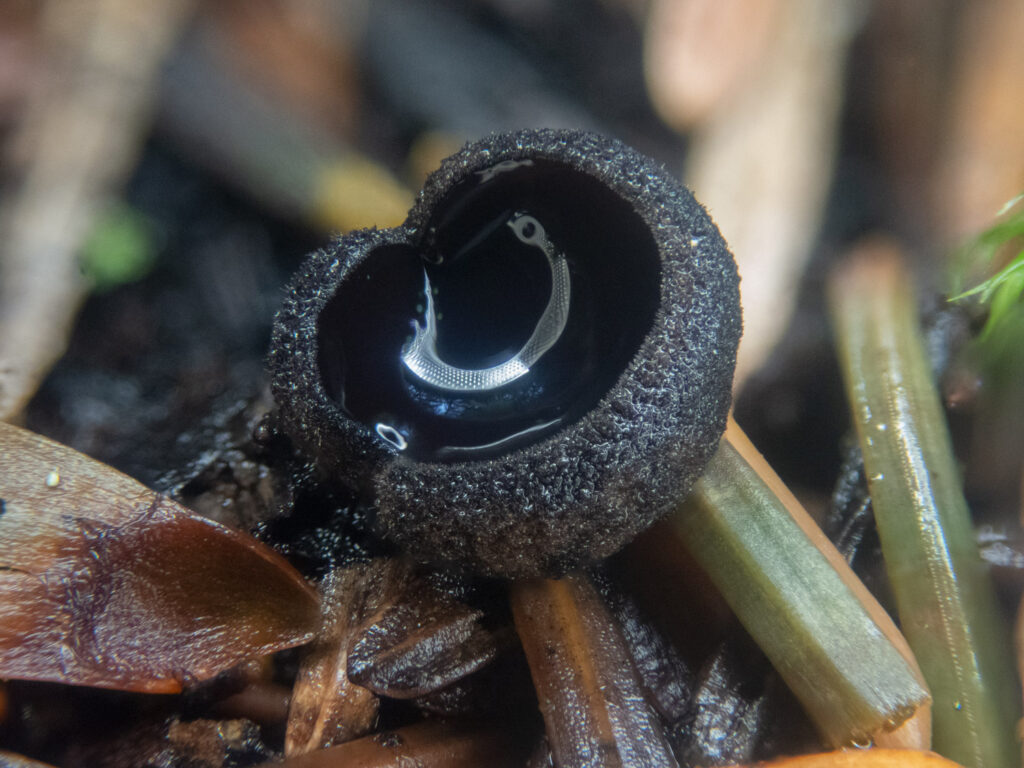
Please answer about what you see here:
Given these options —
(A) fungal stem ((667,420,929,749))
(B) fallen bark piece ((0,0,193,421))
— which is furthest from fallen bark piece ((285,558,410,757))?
(B) fallen bark piece ((0,0,193,421))

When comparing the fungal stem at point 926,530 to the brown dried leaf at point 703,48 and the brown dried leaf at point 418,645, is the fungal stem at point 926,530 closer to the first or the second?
the brown dried leaf at point 703,48

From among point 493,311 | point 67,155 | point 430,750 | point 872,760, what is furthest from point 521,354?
point 67,155

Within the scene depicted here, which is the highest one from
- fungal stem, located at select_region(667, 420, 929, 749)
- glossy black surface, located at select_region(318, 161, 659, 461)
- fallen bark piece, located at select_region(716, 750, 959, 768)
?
glossy black surface, located at select_region(318, 161, 659, 461)

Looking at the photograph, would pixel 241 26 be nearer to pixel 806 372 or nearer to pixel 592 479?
pixel 592 479

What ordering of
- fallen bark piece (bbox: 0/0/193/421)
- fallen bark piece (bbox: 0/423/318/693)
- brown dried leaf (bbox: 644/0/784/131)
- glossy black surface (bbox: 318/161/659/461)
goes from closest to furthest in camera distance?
fallen bark piece (bbox: 0/423/318/693)
glossy black surface (bbox: 318/161/659/461)
fallen bark piece (bbox: 0/0/193/421)
brown dried leaf (bbox: 644/0/784/131)

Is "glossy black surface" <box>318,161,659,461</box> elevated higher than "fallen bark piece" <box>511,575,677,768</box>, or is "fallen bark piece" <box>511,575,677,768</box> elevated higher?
"glossy black surface" <box>318,161,659,461</box>

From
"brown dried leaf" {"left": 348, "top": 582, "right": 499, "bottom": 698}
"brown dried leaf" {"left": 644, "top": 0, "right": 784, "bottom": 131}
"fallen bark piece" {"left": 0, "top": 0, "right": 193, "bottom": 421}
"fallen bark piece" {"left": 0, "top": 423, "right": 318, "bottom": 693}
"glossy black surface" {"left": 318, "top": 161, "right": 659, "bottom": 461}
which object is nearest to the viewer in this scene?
"fallen bark piece" {"left": 0, "top": 423, "right": 318, "bottom": 693}

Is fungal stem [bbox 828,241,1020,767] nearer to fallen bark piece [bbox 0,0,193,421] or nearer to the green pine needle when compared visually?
the green pine needle
